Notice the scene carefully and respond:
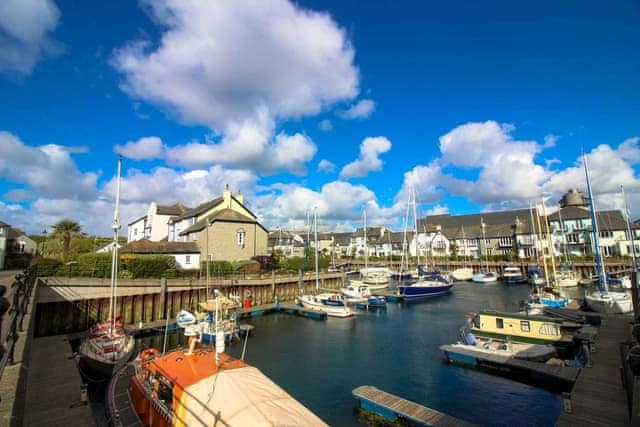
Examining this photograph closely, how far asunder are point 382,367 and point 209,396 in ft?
53.9

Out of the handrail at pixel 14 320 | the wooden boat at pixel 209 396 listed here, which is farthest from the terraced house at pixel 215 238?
the wooden boat at pixel 209 396

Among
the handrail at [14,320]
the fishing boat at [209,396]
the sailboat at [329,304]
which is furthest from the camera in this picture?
the sailboat at [329,304]

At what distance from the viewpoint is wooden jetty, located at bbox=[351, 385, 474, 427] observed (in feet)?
44.5

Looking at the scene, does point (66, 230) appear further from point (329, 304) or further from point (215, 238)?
point (329, 304)

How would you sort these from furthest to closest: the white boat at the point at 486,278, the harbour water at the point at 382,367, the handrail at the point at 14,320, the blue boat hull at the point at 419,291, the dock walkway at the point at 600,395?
the white boat at the point at 486,278, the blue boat hull at the point at 419,291, the harbour water at the point at 382,367, the dock walkway at the point at 600,395, the handrail at the point at 14,320

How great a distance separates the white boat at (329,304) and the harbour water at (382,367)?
1199 millimetres

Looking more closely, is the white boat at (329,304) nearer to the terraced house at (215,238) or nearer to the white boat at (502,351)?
the terraced house at (215,238)

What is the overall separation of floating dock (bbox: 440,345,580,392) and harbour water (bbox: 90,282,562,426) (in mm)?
778

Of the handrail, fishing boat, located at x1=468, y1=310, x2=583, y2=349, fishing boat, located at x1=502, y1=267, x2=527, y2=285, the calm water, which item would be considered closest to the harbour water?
the calm water

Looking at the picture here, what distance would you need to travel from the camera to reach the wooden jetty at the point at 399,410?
13.6 meters

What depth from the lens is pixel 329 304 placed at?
39000 millimetres

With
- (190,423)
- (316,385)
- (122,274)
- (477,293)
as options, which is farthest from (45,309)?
(477,293)

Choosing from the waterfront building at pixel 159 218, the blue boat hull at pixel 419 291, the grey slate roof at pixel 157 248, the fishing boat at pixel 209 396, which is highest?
the waterfront building at pixel 159 218

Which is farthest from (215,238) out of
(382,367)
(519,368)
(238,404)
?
(238,404)
